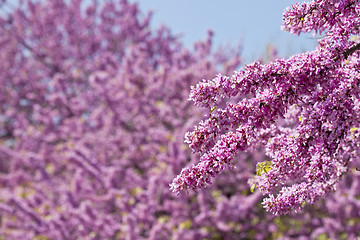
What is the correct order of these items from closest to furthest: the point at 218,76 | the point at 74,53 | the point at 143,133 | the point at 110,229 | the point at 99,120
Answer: the point at 218,76, the point at 110,229, the point at 143,133, the point at 99,120, the point at 74,53

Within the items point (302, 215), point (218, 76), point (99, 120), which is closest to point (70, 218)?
Result: point (99, 120)

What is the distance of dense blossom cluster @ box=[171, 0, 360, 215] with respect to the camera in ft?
8.37

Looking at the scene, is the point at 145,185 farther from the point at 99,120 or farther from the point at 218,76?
the point at 218,76

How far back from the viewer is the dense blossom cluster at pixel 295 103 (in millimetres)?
2551

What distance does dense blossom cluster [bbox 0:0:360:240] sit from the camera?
8078 millimetres

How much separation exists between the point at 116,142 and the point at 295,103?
8.12m

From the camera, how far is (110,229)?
802cm

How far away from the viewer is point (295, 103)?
8.96 feet

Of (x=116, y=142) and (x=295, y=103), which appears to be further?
(x=116, y=142)

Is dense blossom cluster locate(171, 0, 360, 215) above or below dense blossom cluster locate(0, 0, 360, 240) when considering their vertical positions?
below

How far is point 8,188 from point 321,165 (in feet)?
35.2

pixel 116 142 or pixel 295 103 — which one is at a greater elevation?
pixel 116 142

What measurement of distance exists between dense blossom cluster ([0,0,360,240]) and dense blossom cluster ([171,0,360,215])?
0.08 ft

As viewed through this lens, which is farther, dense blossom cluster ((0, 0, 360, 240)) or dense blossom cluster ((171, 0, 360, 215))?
dense blossom cluster ((0, 0, 360, 240))
